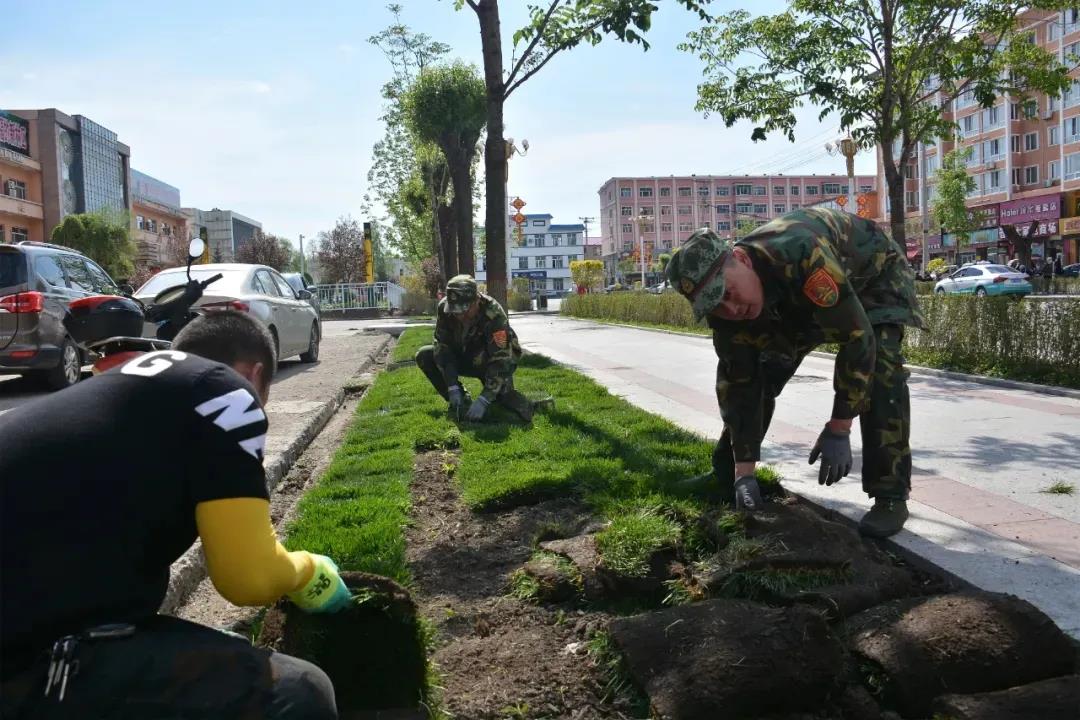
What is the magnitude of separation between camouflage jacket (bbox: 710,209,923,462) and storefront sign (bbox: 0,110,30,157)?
57627 millimetres

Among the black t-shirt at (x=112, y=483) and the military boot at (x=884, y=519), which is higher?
the black t-shirt at (x=112, y=483)

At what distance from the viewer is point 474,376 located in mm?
7430

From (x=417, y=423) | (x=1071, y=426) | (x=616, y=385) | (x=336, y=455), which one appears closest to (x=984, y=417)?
(x=1071, y=426)

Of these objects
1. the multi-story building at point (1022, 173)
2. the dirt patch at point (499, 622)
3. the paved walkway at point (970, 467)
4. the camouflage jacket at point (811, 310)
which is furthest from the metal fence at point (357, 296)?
the camouflage jacket at point (811, 310)

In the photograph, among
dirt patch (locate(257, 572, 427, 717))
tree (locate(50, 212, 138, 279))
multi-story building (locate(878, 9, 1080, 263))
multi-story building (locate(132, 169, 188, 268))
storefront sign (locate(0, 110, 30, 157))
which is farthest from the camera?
multi-story building (locate(132, 169, 188, 268))

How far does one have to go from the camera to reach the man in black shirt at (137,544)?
153 cm

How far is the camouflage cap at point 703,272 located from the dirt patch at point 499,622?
1200 millimetres

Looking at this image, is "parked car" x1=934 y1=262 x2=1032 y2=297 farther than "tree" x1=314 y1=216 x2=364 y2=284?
No

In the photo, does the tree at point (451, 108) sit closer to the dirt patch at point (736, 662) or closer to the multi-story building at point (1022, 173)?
the dirt patch at point (736, 662)

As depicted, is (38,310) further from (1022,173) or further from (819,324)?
(1022,173)

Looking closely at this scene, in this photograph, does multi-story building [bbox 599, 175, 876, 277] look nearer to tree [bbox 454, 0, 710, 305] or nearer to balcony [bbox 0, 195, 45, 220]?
balcony [bbox 0, 195, 45, 220]

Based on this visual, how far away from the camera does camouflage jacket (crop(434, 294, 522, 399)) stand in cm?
695

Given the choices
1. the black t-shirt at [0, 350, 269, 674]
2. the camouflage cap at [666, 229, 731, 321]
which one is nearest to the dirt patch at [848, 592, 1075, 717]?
the camouflage cap at [666, 229, 731, 321]

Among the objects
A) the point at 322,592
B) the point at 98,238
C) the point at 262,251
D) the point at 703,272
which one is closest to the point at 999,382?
the point at 703,272
